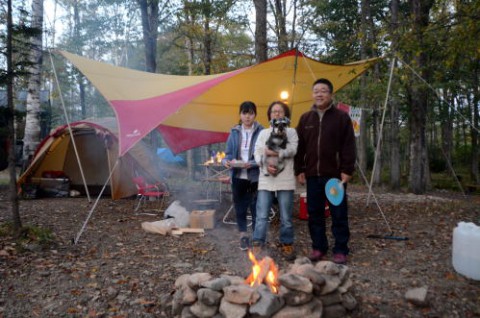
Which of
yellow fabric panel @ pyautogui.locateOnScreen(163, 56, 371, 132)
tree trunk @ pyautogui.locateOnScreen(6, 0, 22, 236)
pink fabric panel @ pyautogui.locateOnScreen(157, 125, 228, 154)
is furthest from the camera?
pink fabric panel @ pyautogui.locateOnScreen(157, 125, 228, 154)

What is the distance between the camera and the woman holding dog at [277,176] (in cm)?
334

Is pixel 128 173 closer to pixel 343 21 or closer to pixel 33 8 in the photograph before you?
pixel 33 8

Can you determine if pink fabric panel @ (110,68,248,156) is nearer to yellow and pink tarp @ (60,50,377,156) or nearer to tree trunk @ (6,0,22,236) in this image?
yellow and pink tarp @ (60,50,377,156)

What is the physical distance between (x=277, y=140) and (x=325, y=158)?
46 cm

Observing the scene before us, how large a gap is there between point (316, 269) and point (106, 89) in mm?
3611

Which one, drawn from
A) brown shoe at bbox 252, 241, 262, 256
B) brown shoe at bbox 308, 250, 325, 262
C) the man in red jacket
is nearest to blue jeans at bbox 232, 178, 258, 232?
brown shoe at bbox 252, 241, 262, 256

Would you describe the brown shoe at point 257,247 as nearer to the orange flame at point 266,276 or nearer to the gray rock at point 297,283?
the orange flame at point 266,276

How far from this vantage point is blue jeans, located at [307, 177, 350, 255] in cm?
329

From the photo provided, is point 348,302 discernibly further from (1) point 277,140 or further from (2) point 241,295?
(1) point 277,140

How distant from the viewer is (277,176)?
3373 millimetres

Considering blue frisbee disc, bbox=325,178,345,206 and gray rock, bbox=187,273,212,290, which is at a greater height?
blue frisbee disc, bbox=325,178,345,206

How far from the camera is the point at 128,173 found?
280 inches

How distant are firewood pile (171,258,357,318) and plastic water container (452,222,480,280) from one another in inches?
46.3

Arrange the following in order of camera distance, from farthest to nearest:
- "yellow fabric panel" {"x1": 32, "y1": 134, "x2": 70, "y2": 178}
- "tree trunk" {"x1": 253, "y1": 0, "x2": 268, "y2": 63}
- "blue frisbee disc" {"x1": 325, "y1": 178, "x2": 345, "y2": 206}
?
"yellow fabric panel" {"x1": 32, "y1": 134, "x2": 70, "y2": 178} < "tree trunk" {"x1": 253, "y1": 0, "x2": 268, "y2": 63} < "blue frisbee disc" {"x1": 325, "y1": 178, "x2": 345, "y2": 206}
